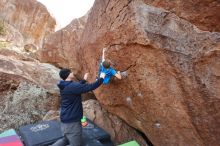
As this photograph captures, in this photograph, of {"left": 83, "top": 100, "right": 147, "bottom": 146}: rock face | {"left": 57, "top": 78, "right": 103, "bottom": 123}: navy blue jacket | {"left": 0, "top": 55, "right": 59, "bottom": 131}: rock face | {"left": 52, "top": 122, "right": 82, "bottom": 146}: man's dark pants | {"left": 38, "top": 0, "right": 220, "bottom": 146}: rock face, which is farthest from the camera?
{"left": 0, "top": 55, "right": 59, "bottom": 131}: rock face

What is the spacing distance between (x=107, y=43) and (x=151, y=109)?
145 cm

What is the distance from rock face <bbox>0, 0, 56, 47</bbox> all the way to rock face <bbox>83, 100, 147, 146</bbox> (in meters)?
18.8

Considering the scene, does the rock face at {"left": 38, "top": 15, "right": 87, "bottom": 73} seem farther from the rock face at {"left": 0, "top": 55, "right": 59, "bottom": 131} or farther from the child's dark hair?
the child's dark hair

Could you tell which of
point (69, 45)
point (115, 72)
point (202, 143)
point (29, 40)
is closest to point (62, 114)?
point (115, 72)

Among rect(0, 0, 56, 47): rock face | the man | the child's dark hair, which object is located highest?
rect(0, 0, 56, 47): rock face

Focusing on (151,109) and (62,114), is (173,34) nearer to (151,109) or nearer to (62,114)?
(151,109)

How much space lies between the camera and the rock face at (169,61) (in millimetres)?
4867

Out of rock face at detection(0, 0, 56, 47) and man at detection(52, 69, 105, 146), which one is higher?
rock face at detection(0, 0, 56, 47)

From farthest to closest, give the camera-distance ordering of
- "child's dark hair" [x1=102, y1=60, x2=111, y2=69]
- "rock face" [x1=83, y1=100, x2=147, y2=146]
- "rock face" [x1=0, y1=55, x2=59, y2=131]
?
"rock face" [x1=0, y1=55, x2=59, y2=131] < "rock face" [x1=83, y1=100, x2=147, y2=146] < "child's dark hair" [x1=102, y1=60, x2=111, y2=69]

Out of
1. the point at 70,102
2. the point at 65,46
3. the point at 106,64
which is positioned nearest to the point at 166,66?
the point at 106,64

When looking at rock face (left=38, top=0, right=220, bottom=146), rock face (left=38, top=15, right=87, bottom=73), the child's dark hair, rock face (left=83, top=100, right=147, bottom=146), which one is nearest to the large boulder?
rock face (left=38, top=0, right=220, bottom=146)

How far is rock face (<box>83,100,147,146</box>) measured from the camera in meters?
7.35

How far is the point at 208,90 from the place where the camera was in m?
4.84

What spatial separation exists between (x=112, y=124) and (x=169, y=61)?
2994 mm
